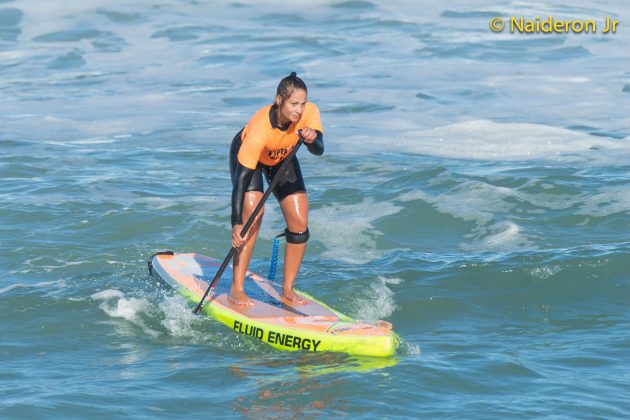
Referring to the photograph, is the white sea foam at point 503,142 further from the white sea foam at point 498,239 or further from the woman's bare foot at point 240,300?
the woman's bare foot at point 240,300

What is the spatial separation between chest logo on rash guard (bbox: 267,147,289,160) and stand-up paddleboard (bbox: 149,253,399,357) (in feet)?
4.13

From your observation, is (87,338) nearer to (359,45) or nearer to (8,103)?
(8,103)

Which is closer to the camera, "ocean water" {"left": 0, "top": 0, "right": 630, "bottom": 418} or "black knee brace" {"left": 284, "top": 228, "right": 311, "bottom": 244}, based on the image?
"ocean water" {"left": 0, "top": 0, "right": 630, "bottom": 418}

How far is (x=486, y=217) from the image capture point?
12.0 m

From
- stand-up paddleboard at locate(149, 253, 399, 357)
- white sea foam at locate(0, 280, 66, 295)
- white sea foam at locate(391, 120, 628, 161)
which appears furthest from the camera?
white sea foam at locate(391, 120, 628, 161)

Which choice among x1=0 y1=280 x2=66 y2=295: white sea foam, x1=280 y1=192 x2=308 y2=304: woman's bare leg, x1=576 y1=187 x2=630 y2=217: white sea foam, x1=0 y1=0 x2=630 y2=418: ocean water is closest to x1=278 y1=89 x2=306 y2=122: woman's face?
x1=280 y1=192 x2=308 y2=304: woman's bare leg

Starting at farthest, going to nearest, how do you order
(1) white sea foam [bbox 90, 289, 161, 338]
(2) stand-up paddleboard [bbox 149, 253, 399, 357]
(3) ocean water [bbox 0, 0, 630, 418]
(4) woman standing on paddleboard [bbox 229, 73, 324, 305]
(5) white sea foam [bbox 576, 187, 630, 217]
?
(5) white sea foam [bbox 576, 187, 630, 217]
(1) white sea foam [bbox 90, 289, 161, 338]
(4) woman standing on paddleboard [bbox 229, 73, 324, 305]
(2) stand-up paddleboard [bbox 149, 253, 399, 357]
(3) ocean water [bbox 0, 0, 630, 418]

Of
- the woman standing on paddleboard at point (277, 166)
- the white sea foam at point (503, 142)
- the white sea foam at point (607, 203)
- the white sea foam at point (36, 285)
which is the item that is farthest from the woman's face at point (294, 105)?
the white sea foam at point (503, 142)

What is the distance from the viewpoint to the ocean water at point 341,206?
23.0ft

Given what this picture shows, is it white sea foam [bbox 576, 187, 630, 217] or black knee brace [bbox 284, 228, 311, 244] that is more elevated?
black knee brace [bbox 284, 228, 311, 244]

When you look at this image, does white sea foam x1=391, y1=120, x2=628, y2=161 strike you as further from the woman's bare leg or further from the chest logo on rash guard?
the chest logo on rash guard

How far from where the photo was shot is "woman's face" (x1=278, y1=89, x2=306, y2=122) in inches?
294

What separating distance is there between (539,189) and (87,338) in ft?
22.7

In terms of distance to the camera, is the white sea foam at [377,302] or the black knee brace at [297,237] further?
the white sea foam at [377,302]
